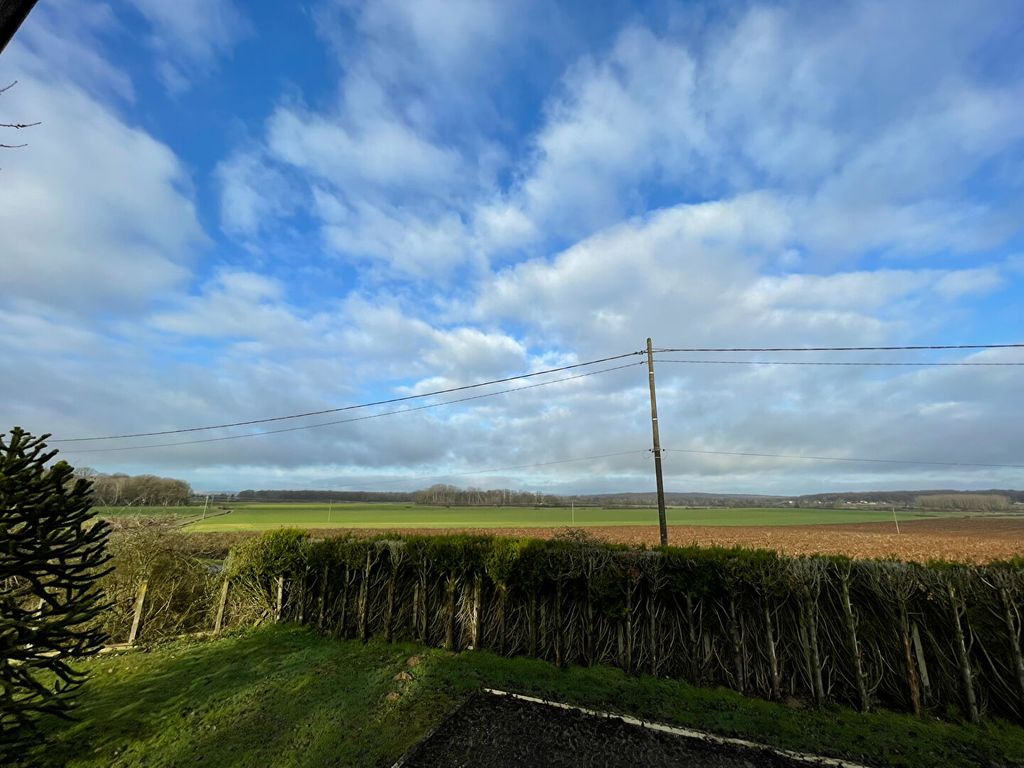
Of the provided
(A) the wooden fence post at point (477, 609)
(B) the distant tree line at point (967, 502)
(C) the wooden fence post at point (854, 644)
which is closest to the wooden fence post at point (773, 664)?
(C) the wooden fence post at point (854, 644)

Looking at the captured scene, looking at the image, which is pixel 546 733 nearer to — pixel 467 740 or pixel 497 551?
pixel 467 740

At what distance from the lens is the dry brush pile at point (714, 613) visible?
277 inches

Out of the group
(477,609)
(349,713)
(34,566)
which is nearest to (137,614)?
(34,566)

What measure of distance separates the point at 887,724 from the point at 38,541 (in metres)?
11.9

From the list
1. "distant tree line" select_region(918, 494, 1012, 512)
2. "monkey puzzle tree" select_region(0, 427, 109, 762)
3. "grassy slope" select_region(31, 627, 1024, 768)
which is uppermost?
"monkey puzzle tree" select_region(0, 427, 109, 762)

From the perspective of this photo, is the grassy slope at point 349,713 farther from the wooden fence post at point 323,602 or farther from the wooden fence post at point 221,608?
the wooden fence post at point 221,608

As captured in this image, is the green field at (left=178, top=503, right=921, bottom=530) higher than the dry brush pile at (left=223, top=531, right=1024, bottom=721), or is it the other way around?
the dry brush pile at (left=223, top=531, right=1024, bottom=721)

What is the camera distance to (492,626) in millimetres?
9641

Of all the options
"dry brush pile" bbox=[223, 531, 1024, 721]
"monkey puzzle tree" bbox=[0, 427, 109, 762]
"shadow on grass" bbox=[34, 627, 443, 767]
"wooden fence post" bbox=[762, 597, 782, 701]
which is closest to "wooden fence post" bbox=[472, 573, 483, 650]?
"dry brush pile" bbox=[223, 531, 1024, 721]

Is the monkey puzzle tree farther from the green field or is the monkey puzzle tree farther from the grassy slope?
the green field

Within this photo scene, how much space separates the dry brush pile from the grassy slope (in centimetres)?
46

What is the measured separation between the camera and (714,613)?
8234 millimetres

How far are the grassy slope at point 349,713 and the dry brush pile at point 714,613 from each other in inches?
18.1

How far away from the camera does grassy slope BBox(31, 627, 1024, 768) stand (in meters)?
5.73
